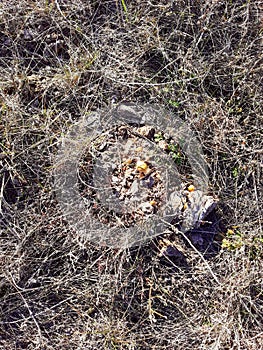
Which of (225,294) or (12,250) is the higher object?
(12,250)

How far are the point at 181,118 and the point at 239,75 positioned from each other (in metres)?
0.41

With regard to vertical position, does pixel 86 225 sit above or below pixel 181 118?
below

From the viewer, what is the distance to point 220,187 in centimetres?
254

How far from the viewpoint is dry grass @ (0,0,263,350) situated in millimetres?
2469

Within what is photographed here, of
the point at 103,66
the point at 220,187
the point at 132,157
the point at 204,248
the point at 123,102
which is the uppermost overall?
the point at 103,66

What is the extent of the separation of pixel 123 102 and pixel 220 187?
0.72 m

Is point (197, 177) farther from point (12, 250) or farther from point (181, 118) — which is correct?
point (12, 250)

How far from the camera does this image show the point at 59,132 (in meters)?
2.56

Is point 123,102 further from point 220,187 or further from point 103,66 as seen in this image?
point 220,187

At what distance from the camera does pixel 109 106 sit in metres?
2.59

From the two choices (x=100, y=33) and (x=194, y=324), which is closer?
(x=194, y=324)

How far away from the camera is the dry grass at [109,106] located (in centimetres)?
247

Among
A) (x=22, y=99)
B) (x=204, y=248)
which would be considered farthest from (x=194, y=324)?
(x=22, y=99)

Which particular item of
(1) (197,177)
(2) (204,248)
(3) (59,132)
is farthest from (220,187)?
(3) (59,132)
